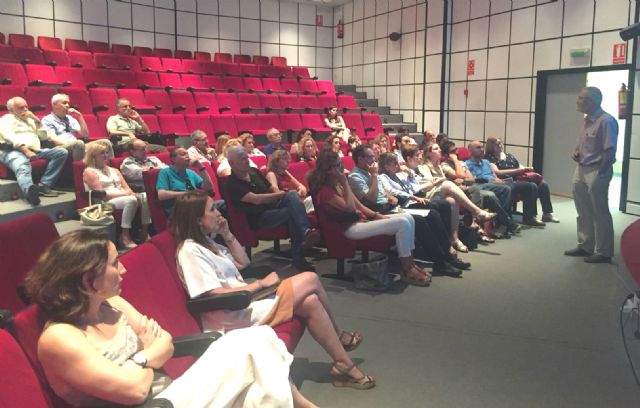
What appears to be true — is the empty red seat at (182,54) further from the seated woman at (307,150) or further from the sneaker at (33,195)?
the sneaker at (33,195)

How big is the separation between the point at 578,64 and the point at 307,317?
625 cm

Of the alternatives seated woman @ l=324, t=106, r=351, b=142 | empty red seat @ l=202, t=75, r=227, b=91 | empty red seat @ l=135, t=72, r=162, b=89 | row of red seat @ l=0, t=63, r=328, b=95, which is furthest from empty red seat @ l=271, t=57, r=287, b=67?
empty red seat @ l=135, t=72, r=162, b=89

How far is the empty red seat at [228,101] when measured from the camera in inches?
309

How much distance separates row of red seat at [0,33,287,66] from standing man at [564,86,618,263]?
279 inches

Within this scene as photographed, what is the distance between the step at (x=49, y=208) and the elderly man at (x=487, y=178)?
386 cm

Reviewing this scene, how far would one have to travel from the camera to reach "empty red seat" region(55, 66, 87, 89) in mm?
6829

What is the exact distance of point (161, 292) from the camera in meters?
1.99

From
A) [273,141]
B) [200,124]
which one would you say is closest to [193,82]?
[200,124]

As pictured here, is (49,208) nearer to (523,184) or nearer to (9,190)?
(9,190)

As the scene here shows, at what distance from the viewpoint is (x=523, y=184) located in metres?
5.63

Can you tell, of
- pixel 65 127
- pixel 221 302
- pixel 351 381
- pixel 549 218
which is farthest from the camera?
pixel 549 218

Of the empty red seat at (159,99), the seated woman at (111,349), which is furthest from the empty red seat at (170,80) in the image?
the seated woman at (111,349)

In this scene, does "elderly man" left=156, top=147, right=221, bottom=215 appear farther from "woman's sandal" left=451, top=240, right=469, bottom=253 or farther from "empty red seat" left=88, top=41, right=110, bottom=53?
"empty red seat" left=88, top=41, right=110, bottom=53

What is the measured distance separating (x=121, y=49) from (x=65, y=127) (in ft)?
14.4
